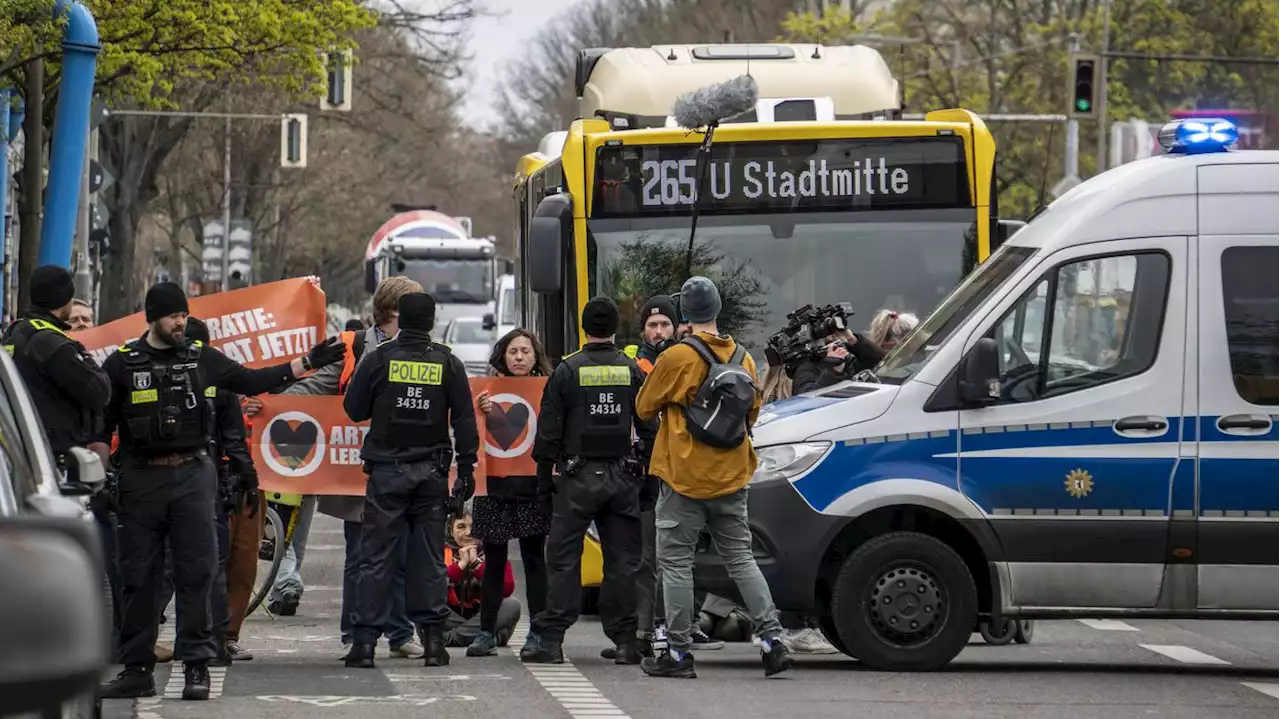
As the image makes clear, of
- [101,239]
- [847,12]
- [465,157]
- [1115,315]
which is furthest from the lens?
[465,157]

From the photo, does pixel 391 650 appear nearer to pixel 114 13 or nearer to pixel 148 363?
pixel 148 363

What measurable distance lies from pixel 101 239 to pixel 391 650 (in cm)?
1716

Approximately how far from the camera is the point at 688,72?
13930mm

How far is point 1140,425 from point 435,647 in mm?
3266

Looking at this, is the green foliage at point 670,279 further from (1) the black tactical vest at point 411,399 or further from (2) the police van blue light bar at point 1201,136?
(2) the police van blue light bar at point 1201,136

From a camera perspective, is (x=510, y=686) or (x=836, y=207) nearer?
(x=510, y=686)

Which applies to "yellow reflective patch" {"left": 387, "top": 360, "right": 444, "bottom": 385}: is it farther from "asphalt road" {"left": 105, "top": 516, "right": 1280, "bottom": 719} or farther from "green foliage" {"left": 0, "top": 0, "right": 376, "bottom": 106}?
"green foliage" {"left": 0, "top": 0, "right": 376, "bottom": 106}

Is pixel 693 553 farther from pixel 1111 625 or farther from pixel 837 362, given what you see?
pixel 1111 625

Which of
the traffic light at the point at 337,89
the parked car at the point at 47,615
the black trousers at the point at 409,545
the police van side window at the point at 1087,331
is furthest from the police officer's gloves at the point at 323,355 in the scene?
the traffic light at the point at 337,89

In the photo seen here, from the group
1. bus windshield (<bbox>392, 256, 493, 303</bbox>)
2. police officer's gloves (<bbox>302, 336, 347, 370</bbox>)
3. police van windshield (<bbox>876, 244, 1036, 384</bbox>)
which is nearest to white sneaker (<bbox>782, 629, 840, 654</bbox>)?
police van windshield (<bbox>876, 244, 1036, 384</bbox>)

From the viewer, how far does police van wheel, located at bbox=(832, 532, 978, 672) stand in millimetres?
9422

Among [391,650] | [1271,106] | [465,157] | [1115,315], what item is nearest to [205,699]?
[391,650]

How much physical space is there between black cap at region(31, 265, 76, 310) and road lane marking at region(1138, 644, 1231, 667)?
5477 mm

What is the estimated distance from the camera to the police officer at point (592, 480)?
9789mm
